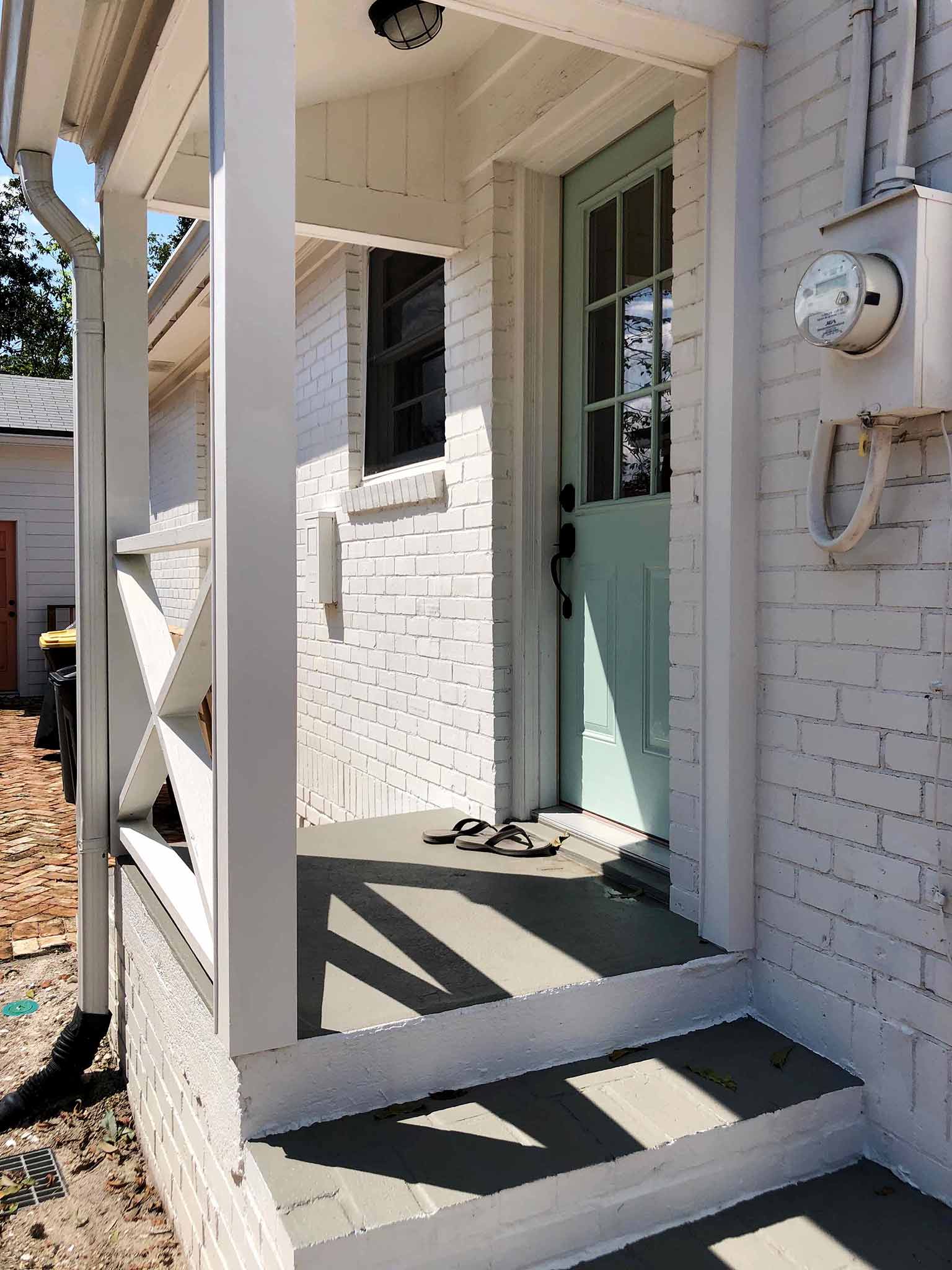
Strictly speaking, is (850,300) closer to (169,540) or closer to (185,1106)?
(169,540)

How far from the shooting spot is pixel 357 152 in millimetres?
3904

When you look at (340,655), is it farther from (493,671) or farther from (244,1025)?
(244,1025)

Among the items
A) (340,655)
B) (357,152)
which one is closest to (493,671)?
(340,655)

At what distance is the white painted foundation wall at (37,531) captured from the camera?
12922mm

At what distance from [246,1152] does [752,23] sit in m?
2.85

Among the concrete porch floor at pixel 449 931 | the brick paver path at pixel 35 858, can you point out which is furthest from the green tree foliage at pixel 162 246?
the concrete porch floor at pixel 449 931

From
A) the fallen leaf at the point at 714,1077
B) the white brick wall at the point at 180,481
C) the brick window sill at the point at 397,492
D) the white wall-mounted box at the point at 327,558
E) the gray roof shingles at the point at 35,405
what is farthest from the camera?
the gray roof shingles at the point at 35,405

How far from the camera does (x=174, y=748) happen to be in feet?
9.11

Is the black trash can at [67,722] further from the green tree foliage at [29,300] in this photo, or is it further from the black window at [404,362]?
the green tree foliage at [29,300]

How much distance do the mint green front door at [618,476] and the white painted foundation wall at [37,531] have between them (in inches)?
421

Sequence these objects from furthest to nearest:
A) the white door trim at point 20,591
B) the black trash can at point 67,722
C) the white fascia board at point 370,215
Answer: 1. the white door trim at point 20,591
2. the black trash can at point 67,722
3. the white fascia board at point 370,215

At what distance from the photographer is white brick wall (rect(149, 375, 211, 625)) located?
940cm

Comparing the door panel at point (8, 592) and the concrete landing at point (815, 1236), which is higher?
the door panel at point (8, 592)

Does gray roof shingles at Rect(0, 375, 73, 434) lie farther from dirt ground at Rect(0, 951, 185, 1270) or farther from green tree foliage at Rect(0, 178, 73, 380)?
dirt ground at Rect(0, 951, 185, 1270)
